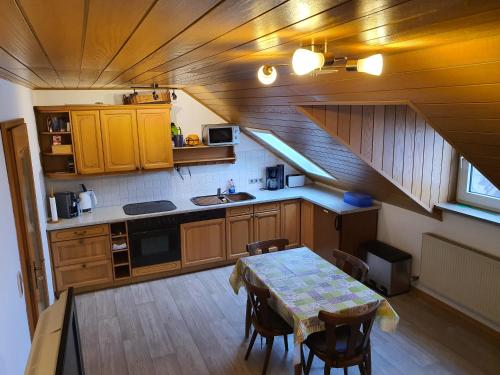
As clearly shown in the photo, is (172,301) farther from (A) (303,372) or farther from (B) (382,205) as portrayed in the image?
(B) (382,205)

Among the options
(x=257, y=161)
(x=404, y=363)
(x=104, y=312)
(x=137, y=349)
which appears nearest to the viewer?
(x=404, y=363)

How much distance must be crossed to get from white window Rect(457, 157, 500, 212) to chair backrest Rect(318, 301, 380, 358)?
1.61m

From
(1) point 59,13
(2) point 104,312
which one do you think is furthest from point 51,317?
(2) point 104,312

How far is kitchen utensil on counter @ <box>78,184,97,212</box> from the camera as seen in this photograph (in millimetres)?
4461

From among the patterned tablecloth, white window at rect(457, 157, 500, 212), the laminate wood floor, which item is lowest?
the laminate wood floor

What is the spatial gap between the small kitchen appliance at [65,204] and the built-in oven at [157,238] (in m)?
0.65

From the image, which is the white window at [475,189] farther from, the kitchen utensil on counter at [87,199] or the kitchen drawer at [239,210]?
the kitchen utensil on counter at [87,199]

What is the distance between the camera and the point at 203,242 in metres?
4.79

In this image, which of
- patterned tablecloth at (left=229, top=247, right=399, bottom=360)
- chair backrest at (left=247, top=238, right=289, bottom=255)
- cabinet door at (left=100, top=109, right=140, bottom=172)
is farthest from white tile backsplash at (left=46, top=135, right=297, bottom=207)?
patterned tablecloth at (left=229, top=247, right=399, bottom=360)

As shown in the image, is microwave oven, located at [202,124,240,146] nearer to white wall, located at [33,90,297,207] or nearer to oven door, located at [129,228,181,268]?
white wall, located at [33,90,297,207]

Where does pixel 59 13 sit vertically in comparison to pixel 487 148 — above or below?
above

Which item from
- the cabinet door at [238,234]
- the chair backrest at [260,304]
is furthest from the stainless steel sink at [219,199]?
the chair backrest at [260,304]

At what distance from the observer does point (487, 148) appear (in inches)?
86.9

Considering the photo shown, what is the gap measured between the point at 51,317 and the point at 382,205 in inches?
160
